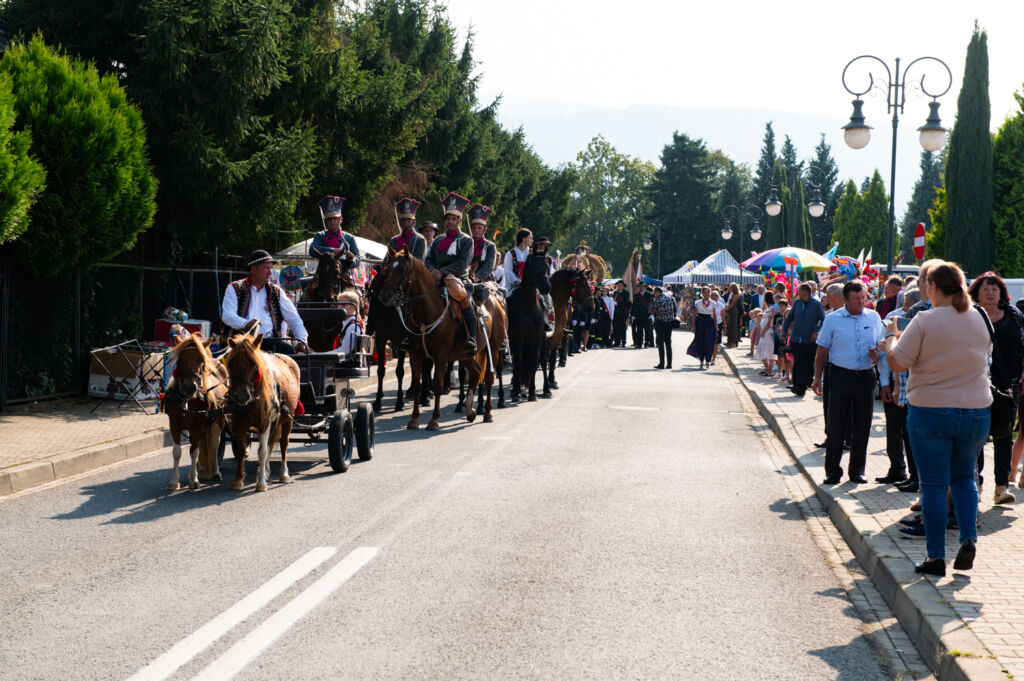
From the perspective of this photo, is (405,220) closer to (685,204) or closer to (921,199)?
(685,204)

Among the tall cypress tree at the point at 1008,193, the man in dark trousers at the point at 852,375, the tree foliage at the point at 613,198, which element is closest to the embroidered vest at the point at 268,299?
the man in dark trousers at the point at 852,375

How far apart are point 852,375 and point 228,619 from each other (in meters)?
6.63

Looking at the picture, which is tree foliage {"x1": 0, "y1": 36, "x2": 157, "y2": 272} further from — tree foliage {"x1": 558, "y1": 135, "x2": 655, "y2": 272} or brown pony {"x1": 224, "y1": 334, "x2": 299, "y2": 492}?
tree foliage {"x1": 558, "y1": 135, "x2": 655, "y2": 272}

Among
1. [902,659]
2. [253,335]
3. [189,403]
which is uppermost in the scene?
[253,335]

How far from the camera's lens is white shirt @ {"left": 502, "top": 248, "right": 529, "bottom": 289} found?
18739 mm

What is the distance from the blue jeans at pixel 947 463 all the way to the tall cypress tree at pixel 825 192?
4174 inches

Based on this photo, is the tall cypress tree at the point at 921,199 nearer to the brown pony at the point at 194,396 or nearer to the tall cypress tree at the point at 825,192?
the tall cypress tree at the point at 825,192

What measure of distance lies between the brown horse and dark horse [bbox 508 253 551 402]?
252 cm

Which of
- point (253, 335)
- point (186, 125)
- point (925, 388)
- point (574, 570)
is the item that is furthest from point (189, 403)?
point (186, 125)

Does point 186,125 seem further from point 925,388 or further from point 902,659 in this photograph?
point 902,659

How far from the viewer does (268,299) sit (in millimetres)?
10531

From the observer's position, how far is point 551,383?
21453mm

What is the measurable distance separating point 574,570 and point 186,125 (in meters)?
13.0

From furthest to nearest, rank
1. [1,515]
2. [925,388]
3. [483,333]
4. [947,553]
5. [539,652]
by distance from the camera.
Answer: [483,333], [1,515], [947,553], [925,388], [539,652]
